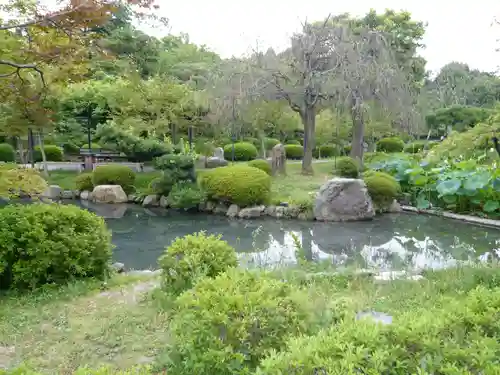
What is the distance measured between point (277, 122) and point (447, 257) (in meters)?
15.4

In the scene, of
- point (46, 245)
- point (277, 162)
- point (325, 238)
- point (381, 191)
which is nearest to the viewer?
point (46, 245)

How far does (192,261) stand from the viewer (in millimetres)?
3779

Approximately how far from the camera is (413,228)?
9.42 m

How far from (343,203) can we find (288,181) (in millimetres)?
3911

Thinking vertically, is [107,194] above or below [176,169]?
below

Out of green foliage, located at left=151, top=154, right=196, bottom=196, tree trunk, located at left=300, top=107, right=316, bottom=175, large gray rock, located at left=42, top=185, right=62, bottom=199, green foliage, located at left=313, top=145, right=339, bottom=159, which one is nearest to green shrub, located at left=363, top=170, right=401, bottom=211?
tree trunk, located at left=300, top=107, right=316, bottom=175

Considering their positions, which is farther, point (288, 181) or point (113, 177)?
point (288, 181)

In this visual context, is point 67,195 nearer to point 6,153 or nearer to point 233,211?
point 6,153

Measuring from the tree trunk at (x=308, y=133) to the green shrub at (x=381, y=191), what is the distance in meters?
4.31

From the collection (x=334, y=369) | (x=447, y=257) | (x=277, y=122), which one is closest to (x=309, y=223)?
(x=447, y=257)

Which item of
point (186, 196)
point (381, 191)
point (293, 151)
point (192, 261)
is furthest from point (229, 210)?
point (293, 151)

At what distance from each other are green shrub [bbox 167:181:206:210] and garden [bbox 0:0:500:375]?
8cm

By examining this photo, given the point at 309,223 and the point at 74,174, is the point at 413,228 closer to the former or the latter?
the point at 309,223

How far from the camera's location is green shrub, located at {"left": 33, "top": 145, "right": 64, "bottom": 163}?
17703mm
